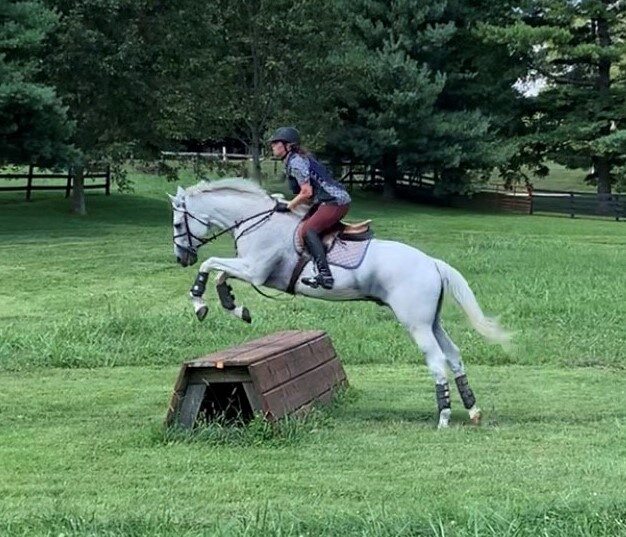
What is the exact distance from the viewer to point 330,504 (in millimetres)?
6465

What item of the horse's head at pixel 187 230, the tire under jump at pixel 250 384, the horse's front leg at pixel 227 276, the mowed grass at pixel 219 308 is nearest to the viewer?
the tire under jump at pixel 250 384

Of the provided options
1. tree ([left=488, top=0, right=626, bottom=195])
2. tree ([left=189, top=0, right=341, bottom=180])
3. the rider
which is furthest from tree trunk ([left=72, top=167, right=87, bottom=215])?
the rider

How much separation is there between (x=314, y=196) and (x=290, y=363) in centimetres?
156

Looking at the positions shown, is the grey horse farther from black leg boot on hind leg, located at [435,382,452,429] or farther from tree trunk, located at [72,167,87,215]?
tree trunk, located at [72,167,87,215]

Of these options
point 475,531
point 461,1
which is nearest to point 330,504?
point 475,531

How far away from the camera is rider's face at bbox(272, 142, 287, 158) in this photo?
9219mm

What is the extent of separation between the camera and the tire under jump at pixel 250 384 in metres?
8.68

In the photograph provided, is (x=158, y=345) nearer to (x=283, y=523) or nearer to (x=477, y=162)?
(x=283, y=523)

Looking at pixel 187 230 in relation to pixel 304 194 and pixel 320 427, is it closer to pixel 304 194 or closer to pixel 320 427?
pixel 304 194

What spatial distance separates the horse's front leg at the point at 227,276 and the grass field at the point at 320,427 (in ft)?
3.79

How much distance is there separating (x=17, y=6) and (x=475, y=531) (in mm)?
26942

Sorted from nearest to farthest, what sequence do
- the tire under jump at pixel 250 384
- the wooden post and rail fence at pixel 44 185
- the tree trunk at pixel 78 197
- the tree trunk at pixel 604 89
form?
1. the tire under jump at pixel 250 384
2. the tree trunk at pixel 78 197
3. the wooden post and rail fence at pixel 44 185
4. the tree trunk at pixel 604 89

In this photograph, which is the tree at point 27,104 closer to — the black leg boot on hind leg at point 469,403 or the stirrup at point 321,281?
the stirrup at point 321,281

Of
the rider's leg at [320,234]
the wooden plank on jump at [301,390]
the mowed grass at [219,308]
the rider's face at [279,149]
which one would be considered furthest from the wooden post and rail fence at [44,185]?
the rider's leg at [320,234]
